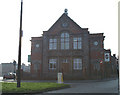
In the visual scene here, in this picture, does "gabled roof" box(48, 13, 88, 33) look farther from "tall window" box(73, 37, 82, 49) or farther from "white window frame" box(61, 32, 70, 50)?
"tall window" box(73, 37, 82, 49)

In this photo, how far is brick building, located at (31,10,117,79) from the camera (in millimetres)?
33875

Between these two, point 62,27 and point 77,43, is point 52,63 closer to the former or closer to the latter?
point 77,43

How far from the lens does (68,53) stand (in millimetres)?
34625

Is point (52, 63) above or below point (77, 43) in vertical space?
below

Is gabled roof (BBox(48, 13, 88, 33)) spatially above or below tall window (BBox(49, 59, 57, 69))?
above

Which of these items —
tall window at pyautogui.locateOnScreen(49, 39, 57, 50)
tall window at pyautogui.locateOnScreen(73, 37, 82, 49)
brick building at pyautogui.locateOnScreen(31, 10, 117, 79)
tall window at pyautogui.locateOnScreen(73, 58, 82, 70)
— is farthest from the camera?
tall window at pyautogui.locateOnScreen(49, 39, 57, 50)

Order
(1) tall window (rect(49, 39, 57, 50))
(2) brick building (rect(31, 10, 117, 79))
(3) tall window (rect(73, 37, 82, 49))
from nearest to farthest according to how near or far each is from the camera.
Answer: (2) brick building (rect(31, 10, 117, 79)) < (3) tall window (rect(73, 37, 82, 49)) < (1) tall window (rect(49, 39, 57, 50))

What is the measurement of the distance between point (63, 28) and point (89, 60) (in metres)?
8.37


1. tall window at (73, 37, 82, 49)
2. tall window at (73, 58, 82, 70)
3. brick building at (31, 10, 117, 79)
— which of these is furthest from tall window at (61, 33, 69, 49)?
tall window at (73, 58, 82, 70)

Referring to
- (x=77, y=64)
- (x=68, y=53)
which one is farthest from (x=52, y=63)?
(x=77, y=64)

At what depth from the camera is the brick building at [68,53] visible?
111ft

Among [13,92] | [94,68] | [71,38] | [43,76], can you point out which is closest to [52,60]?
[43,76]

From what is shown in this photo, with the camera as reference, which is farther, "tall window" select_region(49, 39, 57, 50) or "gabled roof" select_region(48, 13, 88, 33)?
"tall window" select_region(49, 39, 57, 50)

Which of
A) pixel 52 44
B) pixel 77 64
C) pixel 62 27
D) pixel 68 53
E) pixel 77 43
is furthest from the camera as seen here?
pixel 52 44
